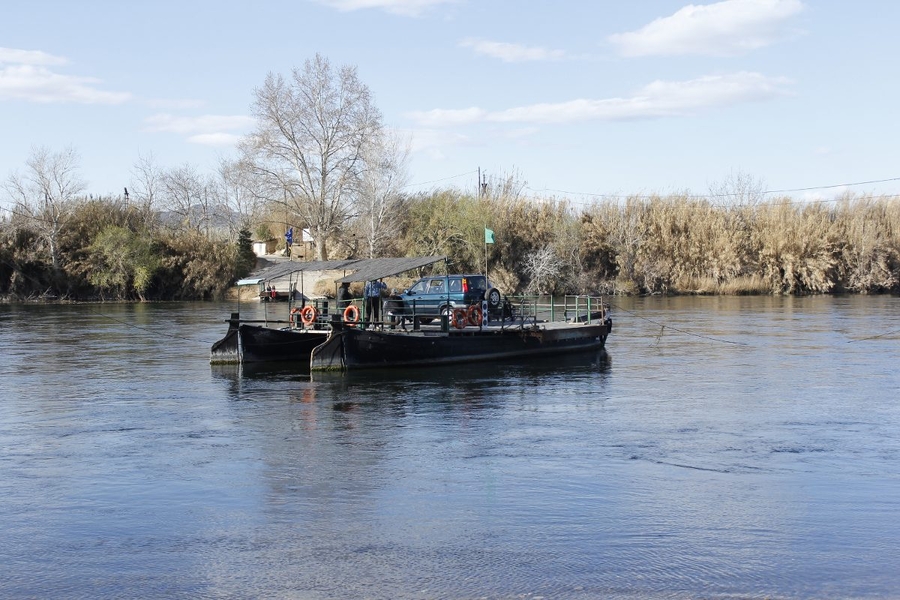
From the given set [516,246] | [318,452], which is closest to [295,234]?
[516,246]

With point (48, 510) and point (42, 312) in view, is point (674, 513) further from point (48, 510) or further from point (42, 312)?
point (42, 312)

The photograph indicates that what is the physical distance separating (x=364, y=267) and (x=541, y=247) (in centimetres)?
4364

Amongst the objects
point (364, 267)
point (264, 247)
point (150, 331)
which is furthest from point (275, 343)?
point (264, 247)

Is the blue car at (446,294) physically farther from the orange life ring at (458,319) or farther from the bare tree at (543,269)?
the bare tree at (543,269)

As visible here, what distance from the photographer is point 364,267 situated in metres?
28.8

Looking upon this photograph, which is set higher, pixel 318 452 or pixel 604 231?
pixel 604 231

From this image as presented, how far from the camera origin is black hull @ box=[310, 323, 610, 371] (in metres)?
23.8

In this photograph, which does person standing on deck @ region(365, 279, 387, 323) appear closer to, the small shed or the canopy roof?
the canopy roof

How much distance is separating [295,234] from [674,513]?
242 feet

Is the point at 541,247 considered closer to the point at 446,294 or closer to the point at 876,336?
the point at 876,336

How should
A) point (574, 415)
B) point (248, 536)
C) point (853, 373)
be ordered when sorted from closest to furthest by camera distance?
point (248, 536)
point (574, 415)
point (853, 373)

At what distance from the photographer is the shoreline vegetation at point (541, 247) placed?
2502 inches

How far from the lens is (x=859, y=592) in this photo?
814cm

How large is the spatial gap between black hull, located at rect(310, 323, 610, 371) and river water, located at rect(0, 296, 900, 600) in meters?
0.58
